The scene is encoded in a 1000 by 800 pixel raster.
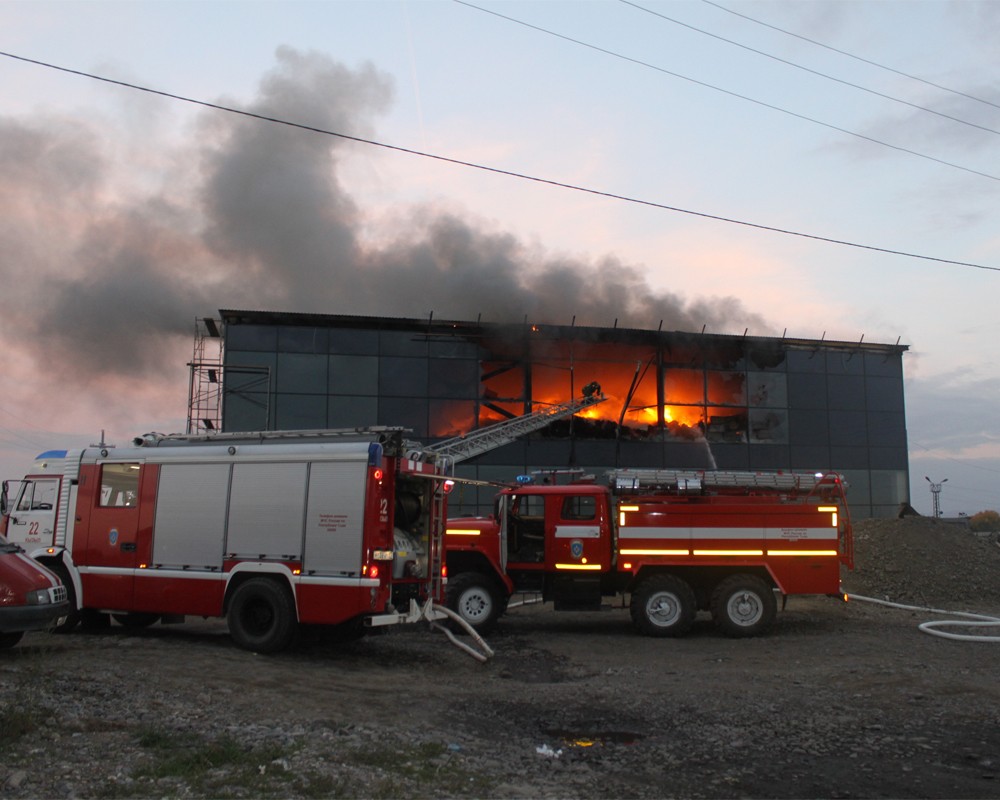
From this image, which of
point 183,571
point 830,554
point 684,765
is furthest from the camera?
point 830,554

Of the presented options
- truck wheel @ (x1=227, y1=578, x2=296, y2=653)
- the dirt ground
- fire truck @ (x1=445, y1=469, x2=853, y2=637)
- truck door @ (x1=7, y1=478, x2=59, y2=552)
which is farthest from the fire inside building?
truck wheel @ (x1=227, y1=578, x2=296, y2=653)

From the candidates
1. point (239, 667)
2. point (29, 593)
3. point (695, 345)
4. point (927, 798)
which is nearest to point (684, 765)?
point (927, 798)

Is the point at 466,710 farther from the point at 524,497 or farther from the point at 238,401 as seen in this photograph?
the point at 238,401

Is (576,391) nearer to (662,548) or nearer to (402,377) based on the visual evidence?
(402,377)

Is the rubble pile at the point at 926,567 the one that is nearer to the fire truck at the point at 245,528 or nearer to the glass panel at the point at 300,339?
the fire truck at the point at 245,528

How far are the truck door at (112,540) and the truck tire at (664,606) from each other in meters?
7.38

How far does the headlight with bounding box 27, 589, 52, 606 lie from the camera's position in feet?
29.9

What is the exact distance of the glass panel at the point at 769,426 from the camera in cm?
2703

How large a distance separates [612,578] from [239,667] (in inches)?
250

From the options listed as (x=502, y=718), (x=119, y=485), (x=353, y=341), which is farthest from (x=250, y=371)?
(x=502, y=718)

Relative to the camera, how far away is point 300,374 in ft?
79.8

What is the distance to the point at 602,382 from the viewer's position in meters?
26.7

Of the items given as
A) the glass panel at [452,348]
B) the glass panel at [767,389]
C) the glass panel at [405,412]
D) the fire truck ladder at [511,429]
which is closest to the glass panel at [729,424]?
the glass panel at [767,389]

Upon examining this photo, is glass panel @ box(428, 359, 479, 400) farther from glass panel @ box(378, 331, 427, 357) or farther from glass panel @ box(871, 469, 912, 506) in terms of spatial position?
glass panel @ box(871, 469, 912, 506)
